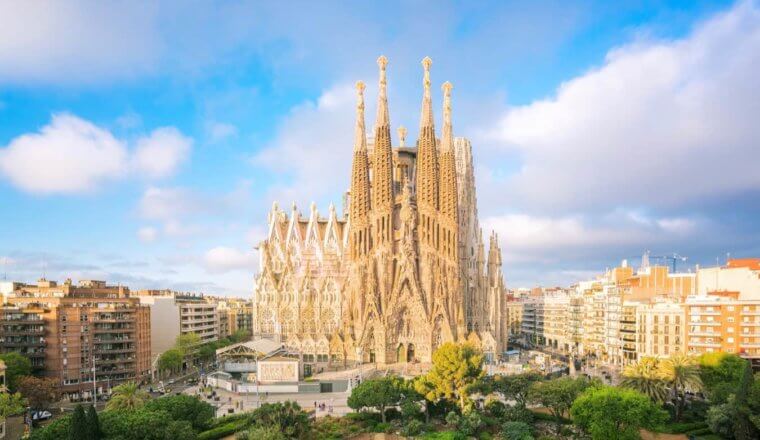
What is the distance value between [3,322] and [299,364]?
25.7 m

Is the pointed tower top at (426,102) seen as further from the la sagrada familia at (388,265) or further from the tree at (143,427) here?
the tree at (143,427)

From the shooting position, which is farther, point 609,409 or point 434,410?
point 434,410

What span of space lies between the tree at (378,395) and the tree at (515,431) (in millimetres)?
6952

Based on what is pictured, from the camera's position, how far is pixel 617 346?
211 ft

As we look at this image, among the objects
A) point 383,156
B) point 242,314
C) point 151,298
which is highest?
point 383,156

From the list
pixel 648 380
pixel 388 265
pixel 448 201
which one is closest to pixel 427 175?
pixel 448 201

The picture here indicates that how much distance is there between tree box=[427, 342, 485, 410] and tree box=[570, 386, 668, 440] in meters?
7.81

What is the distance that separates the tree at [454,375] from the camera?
35.7 m

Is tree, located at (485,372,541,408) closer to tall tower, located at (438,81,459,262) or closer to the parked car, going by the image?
tall tower, located at (438,81,459,262)

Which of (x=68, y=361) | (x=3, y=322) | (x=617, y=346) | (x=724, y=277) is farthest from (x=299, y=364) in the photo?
(x=724, y=277)

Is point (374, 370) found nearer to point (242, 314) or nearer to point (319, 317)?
point (319, 317)

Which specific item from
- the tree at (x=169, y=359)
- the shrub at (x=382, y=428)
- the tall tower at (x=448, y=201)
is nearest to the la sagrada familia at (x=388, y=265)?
the tall tower at (x=448, y=201)

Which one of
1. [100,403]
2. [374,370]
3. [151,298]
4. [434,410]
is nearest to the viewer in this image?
[434,410]

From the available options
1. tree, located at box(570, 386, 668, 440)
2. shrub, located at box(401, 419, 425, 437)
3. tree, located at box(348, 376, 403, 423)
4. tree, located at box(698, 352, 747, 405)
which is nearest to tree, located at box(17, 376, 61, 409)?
tree, located at box(348, 376, 403, 423)
